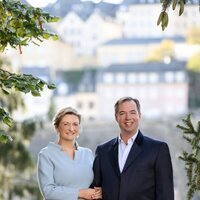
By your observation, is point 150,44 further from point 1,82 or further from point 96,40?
point 1,82

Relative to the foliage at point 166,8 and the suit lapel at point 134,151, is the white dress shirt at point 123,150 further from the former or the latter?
the foliage at point 166,8

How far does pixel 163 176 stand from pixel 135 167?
110 millimetres

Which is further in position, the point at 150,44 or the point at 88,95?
the point at 150,44

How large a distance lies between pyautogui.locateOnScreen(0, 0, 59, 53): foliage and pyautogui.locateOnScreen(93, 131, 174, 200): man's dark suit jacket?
1.82 ft

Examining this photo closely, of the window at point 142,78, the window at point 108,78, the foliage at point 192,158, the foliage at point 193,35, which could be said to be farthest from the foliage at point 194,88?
the foliage at point 192,158

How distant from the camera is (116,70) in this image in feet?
213

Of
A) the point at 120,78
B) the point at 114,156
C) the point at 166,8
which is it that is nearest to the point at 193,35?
the point at 120,78

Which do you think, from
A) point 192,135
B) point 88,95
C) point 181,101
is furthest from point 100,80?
point 192,135

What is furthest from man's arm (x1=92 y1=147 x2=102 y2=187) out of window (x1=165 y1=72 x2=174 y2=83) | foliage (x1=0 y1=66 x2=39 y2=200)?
window (x1=165 y1=72 x2=174 y2=83)

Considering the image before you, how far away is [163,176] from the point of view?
121 inches

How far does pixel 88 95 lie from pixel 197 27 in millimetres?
10991

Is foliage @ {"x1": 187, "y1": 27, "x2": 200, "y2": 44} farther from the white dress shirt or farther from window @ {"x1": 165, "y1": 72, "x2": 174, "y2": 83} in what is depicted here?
the white dress shirt

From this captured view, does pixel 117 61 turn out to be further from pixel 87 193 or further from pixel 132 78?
pixel 87 193

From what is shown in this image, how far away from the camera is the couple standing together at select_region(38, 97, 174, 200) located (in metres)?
3.08
